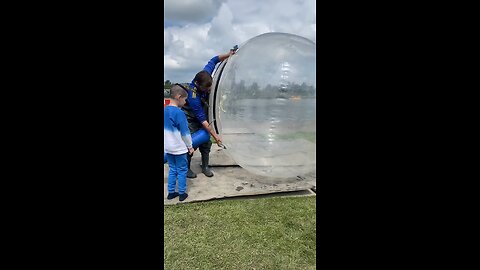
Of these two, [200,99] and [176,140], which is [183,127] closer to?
[176,140]

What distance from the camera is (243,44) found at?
3.53 m

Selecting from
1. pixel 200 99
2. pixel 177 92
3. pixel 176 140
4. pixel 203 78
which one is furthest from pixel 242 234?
pixel 203 78

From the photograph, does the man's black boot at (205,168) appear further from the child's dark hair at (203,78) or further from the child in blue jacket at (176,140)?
the child's dark hair at (203,78)

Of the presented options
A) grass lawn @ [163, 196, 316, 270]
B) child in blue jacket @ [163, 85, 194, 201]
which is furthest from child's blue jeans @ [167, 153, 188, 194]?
grass lawn @ [163, 196, 316, 270]

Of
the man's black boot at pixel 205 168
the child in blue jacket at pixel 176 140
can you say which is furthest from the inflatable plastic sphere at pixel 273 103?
A: the man's black boot at pixel 205 168

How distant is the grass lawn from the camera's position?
2451 millimetres

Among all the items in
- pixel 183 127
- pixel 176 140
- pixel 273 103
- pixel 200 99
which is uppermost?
pixel 200 99

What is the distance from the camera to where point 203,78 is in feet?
13.6

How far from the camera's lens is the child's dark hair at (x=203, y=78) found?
4137mm

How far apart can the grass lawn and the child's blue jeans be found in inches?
10.8

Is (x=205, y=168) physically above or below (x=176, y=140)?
below

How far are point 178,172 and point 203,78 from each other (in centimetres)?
131

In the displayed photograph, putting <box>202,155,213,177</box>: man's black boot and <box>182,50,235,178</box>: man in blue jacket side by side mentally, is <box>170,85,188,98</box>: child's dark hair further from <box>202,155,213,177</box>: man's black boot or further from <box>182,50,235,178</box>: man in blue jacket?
<box>202,155,213,177</box>: man's black boot
